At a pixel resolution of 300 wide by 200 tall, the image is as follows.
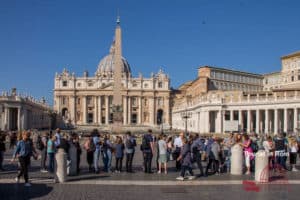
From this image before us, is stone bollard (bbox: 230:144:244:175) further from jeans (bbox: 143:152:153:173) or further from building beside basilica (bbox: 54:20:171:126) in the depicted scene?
building beside basilica (bbox: 54:20:171:126)

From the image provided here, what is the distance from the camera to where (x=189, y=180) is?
15.1 meters

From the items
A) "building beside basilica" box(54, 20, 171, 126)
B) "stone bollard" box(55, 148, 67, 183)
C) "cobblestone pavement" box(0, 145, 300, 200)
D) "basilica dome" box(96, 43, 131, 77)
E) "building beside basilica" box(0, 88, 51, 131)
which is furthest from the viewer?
"basilica dome" box(96, 43, 131, 77)

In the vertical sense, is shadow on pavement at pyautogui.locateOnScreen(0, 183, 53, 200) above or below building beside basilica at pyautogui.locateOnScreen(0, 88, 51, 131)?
below

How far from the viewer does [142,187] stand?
13.5 meters

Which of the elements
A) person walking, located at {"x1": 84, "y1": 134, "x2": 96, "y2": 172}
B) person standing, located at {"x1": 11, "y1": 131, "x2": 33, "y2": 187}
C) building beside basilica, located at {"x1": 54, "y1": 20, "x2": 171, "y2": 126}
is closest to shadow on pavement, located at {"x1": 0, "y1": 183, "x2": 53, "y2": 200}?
person standing, located at {"x1": 11, "y1": 131, "x2": 33, "y2": 187}

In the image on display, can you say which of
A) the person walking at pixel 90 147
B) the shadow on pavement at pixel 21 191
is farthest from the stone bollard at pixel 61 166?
the person walking at pixel 90 147

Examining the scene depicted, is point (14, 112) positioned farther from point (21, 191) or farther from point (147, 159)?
point (21, 191)

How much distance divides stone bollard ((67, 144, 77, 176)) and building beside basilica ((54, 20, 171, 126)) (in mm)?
104518

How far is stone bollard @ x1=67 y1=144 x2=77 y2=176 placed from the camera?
1593 centimetres

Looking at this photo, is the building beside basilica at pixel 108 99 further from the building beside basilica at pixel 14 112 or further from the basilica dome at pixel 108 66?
the building beside basilica at pixel 14 112

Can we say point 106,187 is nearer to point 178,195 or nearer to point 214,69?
point 178,195

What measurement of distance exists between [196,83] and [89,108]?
33438mm

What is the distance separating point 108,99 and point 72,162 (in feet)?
348

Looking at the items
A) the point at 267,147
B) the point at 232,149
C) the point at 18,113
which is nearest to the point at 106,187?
the point at 232,149
